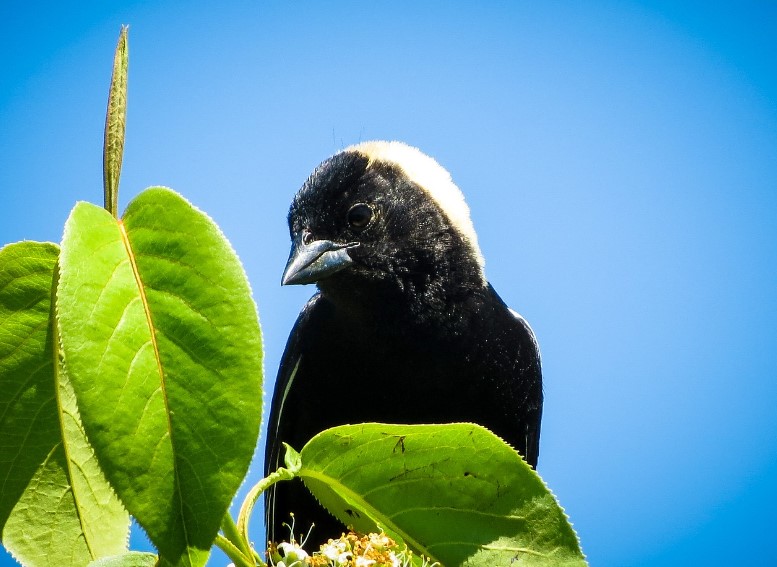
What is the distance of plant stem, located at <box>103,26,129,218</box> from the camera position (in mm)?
1192

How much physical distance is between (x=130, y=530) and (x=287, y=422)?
2743 mm

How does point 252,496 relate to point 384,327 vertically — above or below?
below

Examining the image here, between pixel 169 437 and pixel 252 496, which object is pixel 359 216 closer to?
pixel 252 496

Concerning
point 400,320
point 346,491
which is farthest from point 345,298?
point 346,491

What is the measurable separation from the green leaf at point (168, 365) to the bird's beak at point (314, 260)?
239 cm

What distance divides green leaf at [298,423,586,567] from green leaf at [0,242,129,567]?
0.33 metres

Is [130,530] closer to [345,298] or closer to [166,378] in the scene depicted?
[166,378]

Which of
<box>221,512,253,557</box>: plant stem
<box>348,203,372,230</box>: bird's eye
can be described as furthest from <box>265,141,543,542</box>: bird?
<box>221,512,253,557</box>: plant stem

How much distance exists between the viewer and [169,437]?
1051 millimetres

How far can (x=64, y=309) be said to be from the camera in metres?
1.03

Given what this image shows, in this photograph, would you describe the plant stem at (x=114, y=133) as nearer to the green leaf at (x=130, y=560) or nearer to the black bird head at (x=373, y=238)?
the green leaf at (x=130, y=560)

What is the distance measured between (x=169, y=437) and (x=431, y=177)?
3538 mm

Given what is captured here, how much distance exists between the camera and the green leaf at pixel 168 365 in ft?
3.36

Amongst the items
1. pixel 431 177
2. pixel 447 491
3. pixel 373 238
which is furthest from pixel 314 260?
pixel 447 491
